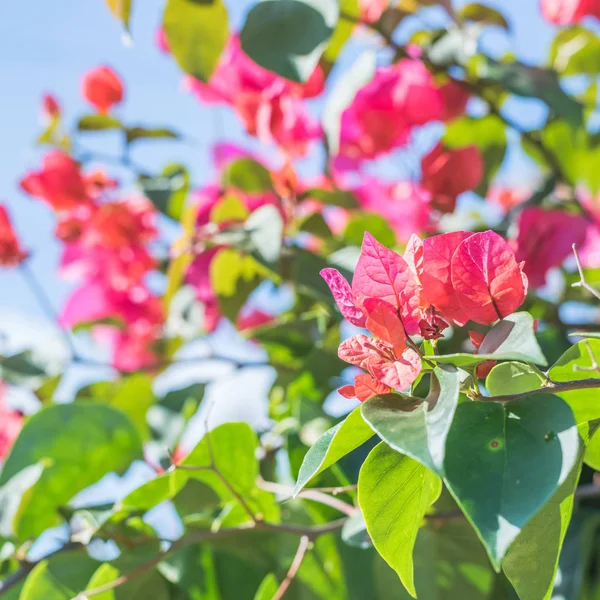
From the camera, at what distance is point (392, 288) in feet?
1.05

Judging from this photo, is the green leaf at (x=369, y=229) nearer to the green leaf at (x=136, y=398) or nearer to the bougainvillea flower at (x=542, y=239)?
the bougainvillea flower at (x=542, y=239)

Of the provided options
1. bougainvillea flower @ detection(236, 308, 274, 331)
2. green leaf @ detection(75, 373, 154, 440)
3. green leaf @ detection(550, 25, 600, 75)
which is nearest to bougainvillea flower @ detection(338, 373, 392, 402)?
green leaf @ detection(75, 373, 154, 440)

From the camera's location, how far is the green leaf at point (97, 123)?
0.86 m

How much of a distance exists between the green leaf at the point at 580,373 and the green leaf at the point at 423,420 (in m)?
0.05

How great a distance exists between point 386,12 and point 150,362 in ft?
1.74

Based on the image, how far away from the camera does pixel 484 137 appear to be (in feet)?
2.79

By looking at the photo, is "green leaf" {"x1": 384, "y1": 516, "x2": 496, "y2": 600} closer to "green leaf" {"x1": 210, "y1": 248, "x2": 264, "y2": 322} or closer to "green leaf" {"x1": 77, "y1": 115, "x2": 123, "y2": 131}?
"green leaf" {"x1": 210, "y1": 248, "x2": 264, "y2": 322}

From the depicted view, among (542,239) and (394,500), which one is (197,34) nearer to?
(542,239)

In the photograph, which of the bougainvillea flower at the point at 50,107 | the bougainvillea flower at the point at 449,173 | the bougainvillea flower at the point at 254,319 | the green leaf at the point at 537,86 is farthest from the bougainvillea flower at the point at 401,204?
the bougainvillea flower at the point at 50,107

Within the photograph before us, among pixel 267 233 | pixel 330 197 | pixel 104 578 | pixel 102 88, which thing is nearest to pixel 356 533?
pixel 104 578

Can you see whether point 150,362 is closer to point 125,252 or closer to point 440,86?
point 125,252

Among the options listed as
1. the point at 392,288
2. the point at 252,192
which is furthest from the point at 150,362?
the point at 392,288

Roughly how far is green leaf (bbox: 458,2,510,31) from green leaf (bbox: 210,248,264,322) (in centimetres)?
34

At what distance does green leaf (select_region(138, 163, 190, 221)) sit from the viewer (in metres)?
0.83
